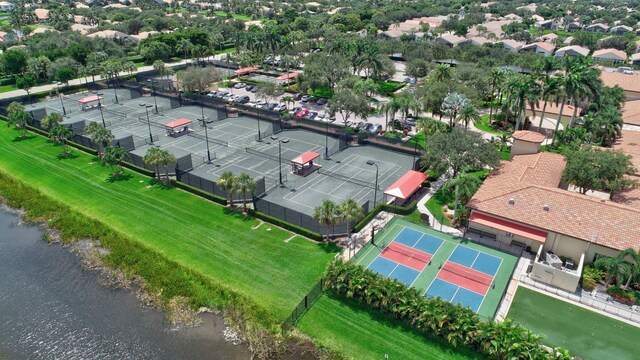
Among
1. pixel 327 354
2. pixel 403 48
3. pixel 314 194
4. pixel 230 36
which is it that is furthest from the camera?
pixel 230 36

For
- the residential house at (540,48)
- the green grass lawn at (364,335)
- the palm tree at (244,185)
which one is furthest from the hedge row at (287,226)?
the residential house at (540,48)

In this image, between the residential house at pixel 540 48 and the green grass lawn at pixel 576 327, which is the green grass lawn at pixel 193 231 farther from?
the residential house at pixel 540 48

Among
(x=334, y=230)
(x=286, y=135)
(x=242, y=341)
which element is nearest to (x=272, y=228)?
(x=334, y=230)

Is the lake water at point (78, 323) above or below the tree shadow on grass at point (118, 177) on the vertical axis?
below

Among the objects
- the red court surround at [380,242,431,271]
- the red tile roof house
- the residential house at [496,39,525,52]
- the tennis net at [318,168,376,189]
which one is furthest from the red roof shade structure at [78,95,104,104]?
the residential house at [496,39,525,52]

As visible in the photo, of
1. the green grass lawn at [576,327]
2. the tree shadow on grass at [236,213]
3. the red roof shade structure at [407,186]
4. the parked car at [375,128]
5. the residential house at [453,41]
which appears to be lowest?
the green grass lawn at [576,327]

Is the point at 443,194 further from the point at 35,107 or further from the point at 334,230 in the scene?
the point at 35,107

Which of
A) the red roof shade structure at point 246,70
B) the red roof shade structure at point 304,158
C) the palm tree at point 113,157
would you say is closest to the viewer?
the palm tree at point 113,157
